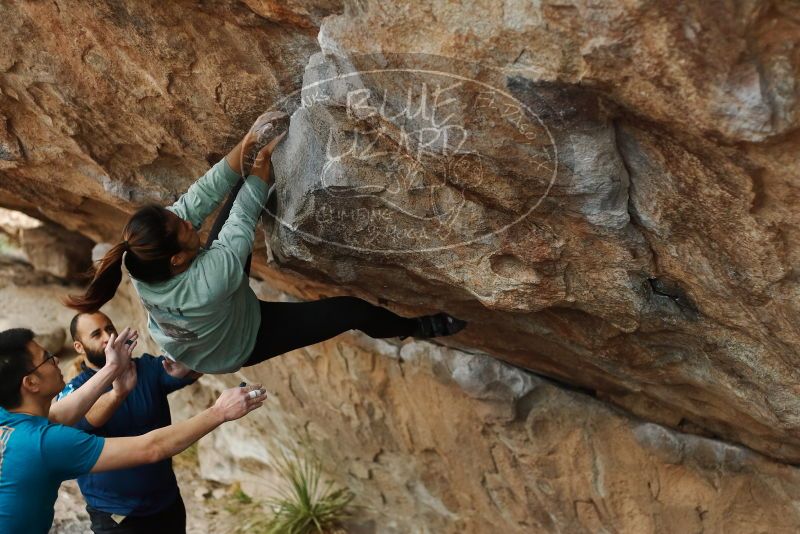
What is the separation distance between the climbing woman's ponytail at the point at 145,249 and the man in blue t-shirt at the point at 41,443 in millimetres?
334

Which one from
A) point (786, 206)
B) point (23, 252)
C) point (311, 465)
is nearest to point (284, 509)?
point (311, 465)

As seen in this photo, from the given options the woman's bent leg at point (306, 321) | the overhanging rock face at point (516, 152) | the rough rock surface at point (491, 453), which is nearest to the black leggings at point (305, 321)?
the woman's bent leg at point (306, 321)

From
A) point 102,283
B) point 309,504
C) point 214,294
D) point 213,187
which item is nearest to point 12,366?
point 102,283

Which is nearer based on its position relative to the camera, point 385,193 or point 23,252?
point 385,193

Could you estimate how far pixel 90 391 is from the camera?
2.77 metres

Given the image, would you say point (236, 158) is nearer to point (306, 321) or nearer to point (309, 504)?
point (306, 321)

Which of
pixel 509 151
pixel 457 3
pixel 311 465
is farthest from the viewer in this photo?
pixel 311 465

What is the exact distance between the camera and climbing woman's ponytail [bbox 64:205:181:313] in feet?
8.22

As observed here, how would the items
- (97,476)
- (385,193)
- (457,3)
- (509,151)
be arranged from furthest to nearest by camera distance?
(97,476)
(385,193)
(509,151)
(457,3)

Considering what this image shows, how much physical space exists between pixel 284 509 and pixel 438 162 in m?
3.49

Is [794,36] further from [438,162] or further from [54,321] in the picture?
[54,321]

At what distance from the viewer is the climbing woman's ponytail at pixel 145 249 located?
8.22ft

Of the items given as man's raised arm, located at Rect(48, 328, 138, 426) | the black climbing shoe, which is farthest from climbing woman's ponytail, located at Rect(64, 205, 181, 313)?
the black climbing shoe

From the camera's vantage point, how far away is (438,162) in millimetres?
2375
